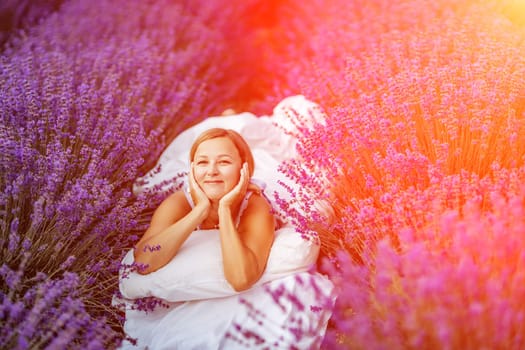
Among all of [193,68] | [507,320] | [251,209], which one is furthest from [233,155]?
[193,68]

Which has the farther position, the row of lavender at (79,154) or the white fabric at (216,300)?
the white fabric at (216,300)

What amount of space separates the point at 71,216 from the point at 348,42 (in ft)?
6.64

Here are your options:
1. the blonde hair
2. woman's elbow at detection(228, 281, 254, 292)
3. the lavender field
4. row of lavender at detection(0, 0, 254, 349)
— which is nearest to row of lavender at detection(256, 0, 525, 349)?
the lavender field

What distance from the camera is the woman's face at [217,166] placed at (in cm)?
201

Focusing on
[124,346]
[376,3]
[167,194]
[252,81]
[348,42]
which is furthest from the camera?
[252,81]

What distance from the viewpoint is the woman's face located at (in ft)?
6.61

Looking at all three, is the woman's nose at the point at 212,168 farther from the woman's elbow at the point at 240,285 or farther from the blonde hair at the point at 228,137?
the woman's elbow at the point at 240,285

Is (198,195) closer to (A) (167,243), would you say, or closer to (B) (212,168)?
(B) (212,168)

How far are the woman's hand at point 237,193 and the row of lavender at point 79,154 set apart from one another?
1.18 feet

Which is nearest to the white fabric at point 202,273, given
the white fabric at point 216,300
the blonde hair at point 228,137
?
the white fabric at point 216,300

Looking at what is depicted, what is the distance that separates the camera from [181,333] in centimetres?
188

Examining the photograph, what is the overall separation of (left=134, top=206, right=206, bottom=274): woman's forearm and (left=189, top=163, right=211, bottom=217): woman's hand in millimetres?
21

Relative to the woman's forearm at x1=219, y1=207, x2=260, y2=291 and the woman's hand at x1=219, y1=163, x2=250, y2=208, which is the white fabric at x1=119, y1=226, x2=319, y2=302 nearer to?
the woman's forearm at x1=219, y1=207, x2=260, y2=291

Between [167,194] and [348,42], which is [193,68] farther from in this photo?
[167,194]
